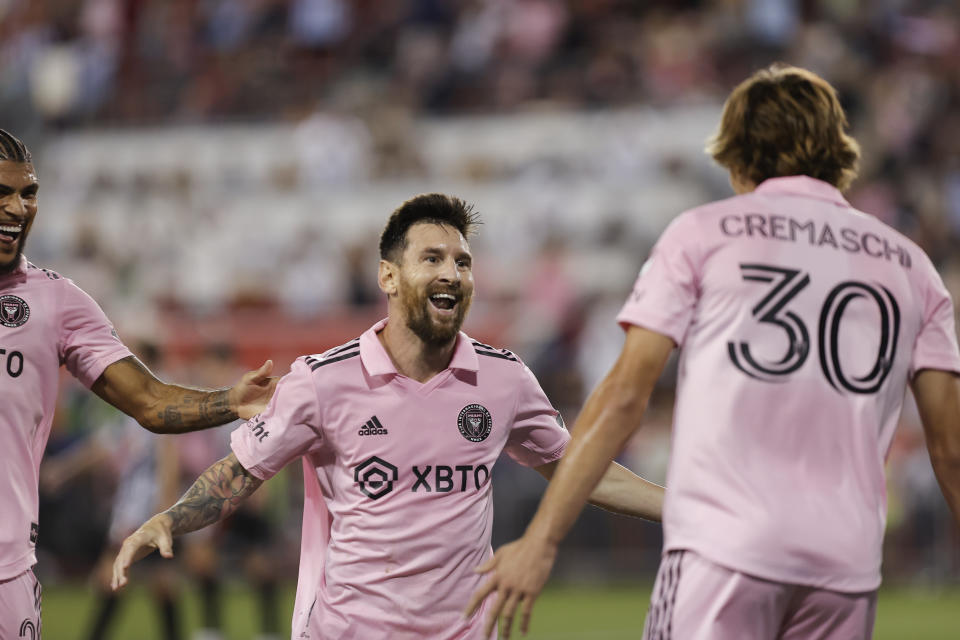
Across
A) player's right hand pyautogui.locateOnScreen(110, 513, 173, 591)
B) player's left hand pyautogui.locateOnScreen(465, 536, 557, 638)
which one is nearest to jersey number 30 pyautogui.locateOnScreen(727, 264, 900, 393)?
player's left hand pyautogui.locateOnScreen(465, 536, 557, 638)

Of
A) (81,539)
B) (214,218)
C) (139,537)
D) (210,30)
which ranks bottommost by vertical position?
(81,539)

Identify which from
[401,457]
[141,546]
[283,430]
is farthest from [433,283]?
[141,546]

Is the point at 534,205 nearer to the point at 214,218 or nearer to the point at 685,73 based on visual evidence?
the point at 685,73

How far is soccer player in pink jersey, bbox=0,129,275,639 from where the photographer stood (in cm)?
451

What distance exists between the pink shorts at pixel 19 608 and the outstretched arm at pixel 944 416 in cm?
274

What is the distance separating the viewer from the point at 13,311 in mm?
4680

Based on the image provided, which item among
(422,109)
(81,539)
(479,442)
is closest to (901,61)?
(422,109)

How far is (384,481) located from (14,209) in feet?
4.95

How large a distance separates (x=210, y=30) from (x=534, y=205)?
28.5 ft

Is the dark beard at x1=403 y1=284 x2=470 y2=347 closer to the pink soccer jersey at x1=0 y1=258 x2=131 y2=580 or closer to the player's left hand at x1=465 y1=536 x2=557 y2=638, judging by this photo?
the pink soccer jersey at x1=0 y1=258 x2=131 y2=580

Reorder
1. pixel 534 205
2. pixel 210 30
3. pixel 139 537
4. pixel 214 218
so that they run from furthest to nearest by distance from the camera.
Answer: pixel 210 30 → pixel 214 218 → pixel 534 205 → pixel 139 537

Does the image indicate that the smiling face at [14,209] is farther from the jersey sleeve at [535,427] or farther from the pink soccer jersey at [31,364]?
the jersey sleeve at [535,427]

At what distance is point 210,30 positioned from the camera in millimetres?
Answer: 24078

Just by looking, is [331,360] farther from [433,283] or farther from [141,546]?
[141,546]
